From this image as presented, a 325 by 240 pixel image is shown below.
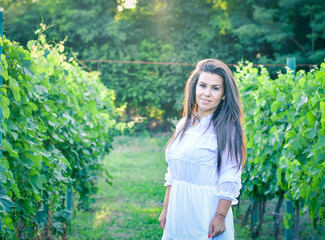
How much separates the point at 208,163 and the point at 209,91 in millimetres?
412

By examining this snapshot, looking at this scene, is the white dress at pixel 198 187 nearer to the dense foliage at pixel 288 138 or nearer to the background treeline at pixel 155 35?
the dense foliage at pixel 288 138

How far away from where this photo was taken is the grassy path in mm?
5393

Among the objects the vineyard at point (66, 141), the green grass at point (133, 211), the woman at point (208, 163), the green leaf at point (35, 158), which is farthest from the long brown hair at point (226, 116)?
the green grass at point (133, 211)

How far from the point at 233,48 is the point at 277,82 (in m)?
16.9

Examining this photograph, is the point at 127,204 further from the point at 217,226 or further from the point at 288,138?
the point at 217,226

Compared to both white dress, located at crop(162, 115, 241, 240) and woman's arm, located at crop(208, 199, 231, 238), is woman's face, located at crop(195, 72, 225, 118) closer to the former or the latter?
white dress, located at crop(162, 115, 241, 240)

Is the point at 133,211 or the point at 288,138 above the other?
the point at 288,138

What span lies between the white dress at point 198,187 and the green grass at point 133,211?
63.0 inches

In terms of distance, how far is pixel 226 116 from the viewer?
2.33 metres

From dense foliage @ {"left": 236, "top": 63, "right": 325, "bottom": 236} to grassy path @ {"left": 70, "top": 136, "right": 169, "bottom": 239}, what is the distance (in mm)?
1120

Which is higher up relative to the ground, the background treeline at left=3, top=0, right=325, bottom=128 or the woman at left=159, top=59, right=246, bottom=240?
the background treeline at left=3, top=0, right=325, bottom=128

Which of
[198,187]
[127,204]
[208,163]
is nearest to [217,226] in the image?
[198,187]

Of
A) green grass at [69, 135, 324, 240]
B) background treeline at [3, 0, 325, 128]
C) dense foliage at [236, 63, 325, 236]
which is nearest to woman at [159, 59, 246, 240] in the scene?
dense foliage at [236, 63, 325, 236]

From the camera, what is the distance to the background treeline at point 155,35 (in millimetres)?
19844
